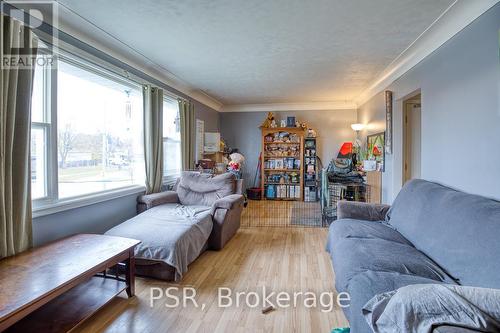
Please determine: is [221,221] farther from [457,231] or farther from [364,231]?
[457,231]

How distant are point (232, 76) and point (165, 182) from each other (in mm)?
1988

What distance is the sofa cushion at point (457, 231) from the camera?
1.34m

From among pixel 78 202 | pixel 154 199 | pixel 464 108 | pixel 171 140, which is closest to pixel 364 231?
pixel 464 108

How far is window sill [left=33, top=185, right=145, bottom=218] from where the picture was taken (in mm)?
2139

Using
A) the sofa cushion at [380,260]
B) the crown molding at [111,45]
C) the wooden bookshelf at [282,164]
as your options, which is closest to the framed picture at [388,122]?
the sofa cushion at [380,260]

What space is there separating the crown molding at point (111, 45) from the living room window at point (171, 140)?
33 centimetres

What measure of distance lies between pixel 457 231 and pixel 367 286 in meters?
0.75

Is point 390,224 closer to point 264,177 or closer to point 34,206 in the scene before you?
point 34,206

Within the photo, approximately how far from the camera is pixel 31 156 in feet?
6.87

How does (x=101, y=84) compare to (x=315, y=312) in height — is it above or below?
above

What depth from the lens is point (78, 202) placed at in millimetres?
2471

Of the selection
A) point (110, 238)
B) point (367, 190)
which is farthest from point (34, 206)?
point (367, 190)

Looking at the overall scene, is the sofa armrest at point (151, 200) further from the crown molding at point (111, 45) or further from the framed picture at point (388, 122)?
the framed picture at point (388, 122)

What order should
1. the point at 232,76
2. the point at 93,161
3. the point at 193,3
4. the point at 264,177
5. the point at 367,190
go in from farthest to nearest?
the point at 264,177, the point at 367,190, the point at 232,76, the point at 93,161, the point at 193,3
